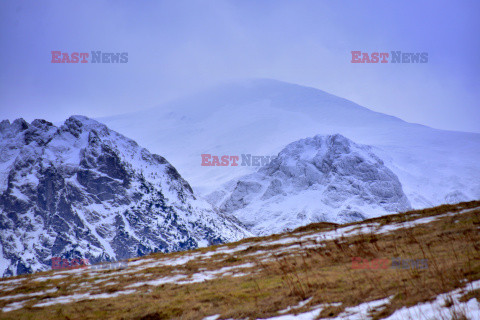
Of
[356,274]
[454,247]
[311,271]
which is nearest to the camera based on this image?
[356,274]

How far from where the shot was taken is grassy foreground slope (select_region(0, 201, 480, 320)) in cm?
1172

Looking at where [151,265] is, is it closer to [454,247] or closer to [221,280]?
[221,280]

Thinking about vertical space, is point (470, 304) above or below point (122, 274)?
above

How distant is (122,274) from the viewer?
26.3m

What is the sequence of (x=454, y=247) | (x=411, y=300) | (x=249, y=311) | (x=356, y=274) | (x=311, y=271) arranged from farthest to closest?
(x=311, y=271), (x=454, y=247), (x=356, y=274), (x=249, y=311), (x=411, y=300)

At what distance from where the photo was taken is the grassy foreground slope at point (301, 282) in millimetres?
11719

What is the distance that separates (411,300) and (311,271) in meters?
7.10

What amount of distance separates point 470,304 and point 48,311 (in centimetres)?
1618

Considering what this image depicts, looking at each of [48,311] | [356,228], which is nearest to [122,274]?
[48,311]

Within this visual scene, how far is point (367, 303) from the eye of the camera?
466 inches

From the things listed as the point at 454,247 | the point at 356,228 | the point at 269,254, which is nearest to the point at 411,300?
the point at 454,247

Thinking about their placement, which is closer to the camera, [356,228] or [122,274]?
[122,274]

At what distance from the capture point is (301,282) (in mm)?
16031

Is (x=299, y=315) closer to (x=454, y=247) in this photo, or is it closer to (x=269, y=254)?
(x=454, y=247)
